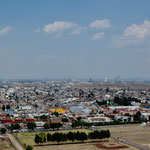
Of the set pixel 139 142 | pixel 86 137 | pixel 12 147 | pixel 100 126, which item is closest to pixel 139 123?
pixel 100 126

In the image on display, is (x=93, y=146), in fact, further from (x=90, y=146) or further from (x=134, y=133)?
(x=134, y=133)

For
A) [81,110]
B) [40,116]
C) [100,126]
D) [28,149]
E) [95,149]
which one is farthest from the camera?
[81,110]

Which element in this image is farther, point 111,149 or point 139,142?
point 139,142

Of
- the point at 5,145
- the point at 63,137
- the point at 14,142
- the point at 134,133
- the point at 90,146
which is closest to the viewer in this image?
the point at 90,146

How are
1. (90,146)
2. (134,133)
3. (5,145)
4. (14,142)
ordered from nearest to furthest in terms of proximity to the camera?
1. (90,146)
2. (5,145)
3. (14,142)
4. (134,133)

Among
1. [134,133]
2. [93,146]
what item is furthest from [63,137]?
[134,133]

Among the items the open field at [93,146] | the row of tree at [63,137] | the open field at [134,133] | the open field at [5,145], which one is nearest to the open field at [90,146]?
the open field at [93,146]

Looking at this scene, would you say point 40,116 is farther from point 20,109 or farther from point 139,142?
point 139,142

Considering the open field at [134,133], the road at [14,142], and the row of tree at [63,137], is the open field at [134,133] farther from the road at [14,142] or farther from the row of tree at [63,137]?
the road at [14,142]

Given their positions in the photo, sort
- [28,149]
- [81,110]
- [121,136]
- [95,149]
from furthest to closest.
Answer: [81,110] < [121,136] < [95,149] < [28,149]
